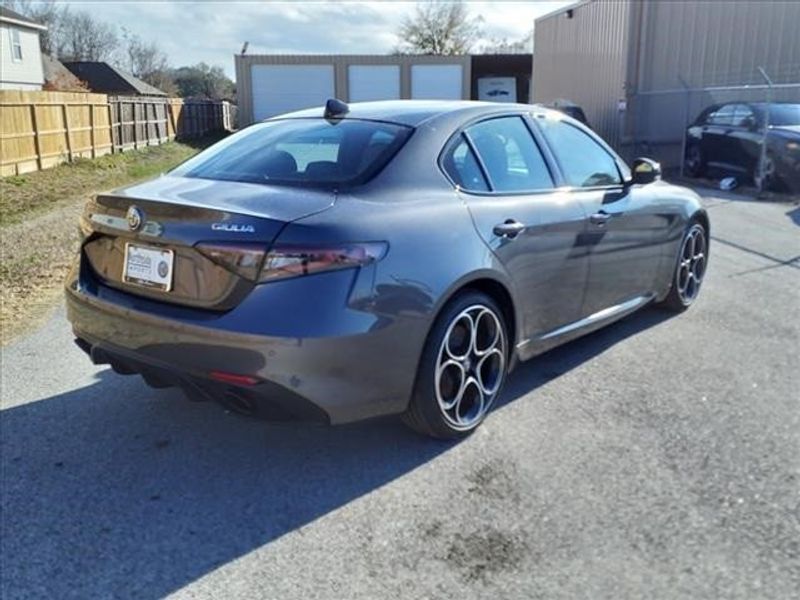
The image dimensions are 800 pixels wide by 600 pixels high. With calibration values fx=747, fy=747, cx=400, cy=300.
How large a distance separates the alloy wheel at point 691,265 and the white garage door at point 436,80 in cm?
3263

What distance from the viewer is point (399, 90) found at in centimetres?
3722

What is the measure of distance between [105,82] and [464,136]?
2396 inches

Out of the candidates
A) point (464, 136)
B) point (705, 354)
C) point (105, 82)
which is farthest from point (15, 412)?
point (105, 82)

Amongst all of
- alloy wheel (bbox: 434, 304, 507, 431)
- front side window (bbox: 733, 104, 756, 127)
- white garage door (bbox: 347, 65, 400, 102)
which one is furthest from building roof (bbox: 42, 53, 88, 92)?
alloy wheel (bbox: 434, 304, 507, 431)

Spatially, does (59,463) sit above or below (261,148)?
below

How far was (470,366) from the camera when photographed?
365 cm

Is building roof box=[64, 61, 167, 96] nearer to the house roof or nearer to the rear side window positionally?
the house roof

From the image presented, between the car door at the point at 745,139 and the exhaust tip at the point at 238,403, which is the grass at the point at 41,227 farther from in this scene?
the car door at the point at 745,139

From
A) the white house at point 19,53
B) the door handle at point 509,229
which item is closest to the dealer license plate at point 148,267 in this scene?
the door handle at point 509,229

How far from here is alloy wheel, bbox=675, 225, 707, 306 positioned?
561 centimetres

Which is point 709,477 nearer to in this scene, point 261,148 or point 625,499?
point 625,499

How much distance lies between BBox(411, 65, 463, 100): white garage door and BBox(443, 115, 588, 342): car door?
34.3 meters

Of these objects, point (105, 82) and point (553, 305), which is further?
point (105, 82)

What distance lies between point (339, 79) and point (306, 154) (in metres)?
34.7
